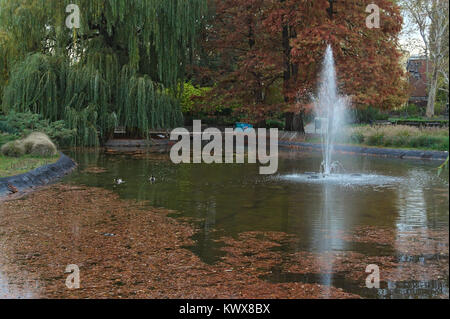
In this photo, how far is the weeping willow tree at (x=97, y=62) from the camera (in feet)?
89.6

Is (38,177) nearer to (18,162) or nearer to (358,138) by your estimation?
(18,162)

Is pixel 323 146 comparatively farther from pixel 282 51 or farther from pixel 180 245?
pixel 180 245

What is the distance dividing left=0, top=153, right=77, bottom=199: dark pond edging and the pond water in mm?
560

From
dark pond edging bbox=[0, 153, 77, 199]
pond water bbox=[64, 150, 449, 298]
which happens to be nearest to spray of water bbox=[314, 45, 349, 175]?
pond water bbox=[64, 150, 449, 298]

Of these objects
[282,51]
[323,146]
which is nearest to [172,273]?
[323,146]

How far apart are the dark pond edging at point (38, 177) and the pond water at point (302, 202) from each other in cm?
56

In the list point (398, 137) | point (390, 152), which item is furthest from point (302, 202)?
point (398, 137)

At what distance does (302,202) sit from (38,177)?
7.41 m

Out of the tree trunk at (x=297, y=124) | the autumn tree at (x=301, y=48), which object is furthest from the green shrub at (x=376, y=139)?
the tree trunk at (x=297, y=124)

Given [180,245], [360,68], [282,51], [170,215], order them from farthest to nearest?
[282,51] → [360,68] → [170,215] → [180,245]

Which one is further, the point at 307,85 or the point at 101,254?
the point at 307,85

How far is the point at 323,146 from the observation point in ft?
97.5
